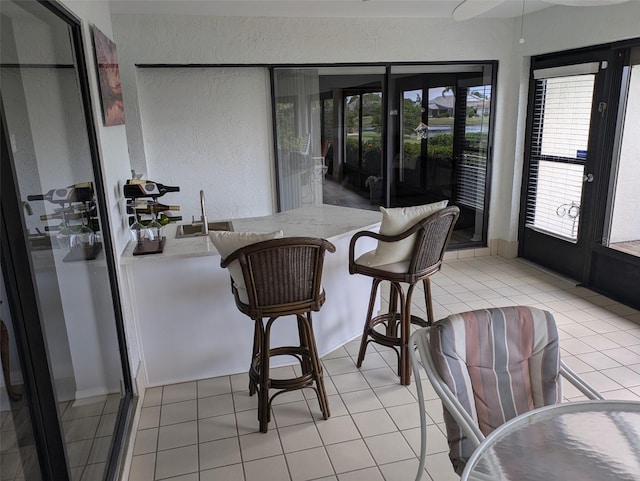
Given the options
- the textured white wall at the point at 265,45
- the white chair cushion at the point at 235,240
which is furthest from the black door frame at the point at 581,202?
the white chair cushion at the point at 235,240

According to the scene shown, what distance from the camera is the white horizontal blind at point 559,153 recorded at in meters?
4.29

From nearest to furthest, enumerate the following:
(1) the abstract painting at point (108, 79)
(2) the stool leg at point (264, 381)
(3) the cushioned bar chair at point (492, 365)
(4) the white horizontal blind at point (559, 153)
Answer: (3) the cushioned bar chair at point (492, 365), (2) the stool leg at point (264, 381), (1) the abstract painting at point (108, 79), (4) the white horizontal blind at point (559, 153)

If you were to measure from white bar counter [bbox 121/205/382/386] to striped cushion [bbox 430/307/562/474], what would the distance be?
4.66 ft

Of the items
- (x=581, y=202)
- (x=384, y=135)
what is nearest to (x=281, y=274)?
(x=384, y=135)

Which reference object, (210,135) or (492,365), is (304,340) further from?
(210,135)

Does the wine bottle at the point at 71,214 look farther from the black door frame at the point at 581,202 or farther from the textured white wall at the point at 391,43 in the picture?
the black door frame at the point at 581,202

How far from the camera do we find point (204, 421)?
258 cm

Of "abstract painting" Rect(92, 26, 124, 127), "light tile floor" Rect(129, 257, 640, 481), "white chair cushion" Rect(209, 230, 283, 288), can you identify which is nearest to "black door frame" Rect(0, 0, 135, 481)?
"abstract painting" Rect(92, 26, 124, 127)

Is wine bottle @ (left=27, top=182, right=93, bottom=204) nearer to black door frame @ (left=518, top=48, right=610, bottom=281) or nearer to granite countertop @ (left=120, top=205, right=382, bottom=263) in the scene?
granite countertop @ (left=120, top=205, right=382, bottom=263)

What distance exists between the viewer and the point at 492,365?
64.6 inches

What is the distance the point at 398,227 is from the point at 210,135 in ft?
8.32

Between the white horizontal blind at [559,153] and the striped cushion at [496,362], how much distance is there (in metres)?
3.24

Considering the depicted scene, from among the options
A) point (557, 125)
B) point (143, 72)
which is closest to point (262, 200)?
point (143, 72)

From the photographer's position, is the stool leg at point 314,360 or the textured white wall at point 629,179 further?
the textured white wall at point 629,179
